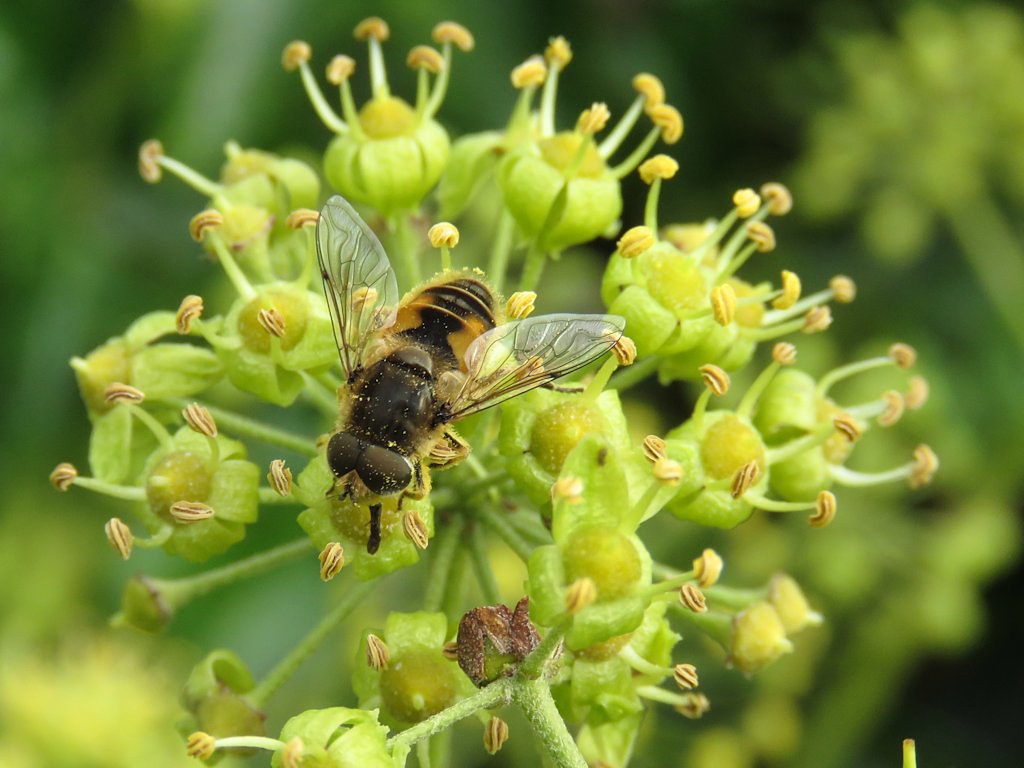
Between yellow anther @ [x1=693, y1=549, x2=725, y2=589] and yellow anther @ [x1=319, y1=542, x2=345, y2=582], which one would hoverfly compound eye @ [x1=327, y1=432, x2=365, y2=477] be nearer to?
yellow anther @ [x1=319, y1=542, x2=345, y2=582]

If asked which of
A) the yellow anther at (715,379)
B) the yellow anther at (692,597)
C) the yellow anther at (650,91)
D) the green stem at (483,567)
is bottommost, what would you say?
the green stem at (483,567)

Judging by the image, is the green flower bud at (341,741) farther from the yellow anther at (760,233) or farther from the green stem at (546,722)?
the yellow anther at (760,233)

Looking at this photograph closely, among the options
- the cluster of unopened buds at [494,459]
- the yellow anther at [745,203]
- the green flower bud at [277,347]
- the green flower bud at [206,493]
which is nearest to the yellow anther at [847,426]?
the cluster of unopened buds at [494,459]

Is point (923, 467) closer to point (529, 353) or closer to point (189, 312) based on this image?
point (529, 353)

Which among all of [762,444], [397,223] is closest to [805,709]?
[762,444]

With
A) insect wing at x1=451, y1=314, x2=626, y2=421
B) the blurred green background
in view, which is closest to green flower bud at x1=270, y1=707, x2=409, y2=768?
insect wing at x1=451, y1=314, x2=626, y2=421

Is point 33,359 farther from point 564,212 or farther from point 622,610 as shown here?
point 622,610

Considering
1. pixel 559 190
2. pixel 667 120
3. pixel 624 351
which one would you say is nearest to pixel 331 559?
pixel 624 351
